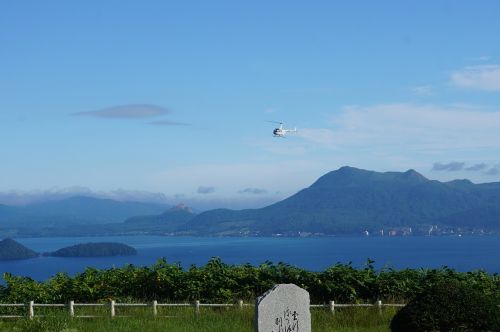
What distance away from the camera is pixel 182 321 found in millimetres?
20016

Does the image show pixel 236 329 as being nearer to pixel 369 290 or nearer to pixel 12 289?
pixel 369 290

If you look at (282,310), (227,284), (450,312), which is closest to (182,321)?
(227,284)

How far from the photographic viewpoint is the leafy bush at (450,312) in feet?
51.6

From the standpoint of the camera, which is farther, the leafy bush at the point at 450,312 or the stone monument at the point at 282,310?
the leafy bush at the point at 450,312

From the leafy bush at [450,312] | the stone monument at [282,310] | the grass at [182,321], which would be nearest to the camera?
the stone monument at [282,310]

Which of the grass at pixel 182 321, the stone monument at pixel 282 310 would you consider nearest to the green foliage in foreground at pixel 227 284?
the grass at pixel 182 321

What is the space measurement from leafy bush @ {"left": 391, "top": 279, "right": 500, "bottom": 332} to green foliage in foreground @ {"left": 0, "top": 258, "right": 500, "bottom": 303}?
6.94 metres

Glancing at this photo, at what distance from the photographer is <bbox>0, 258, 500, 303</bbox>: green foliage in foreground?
2345 cm

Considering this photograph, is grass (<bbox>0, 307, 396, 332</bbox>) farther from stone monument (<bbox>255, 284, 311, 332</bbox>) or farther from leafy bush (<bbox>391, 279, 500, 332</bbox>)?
stone monument (<bbox>255, 284, 311, 332</bbox>)

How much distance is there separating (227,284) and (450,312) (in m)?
9.73

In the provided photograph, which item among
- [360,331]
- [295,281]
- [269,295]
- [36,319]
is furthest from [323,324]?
[36,319]

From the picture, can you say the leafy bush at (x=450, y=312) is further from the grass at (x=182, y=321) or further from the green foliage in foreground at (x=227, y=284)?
the green foliage in foreground at (x=227, y=284)

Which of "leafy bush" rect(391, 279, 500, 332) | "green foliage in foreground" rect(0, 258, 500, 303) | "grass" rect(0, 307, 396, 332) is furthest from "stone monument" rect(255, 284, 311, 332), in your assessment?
"green foliage in foreground" rect(0, 258, 500, 303)

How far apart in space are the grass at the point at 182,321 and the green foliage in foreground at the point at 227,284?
185 cm
